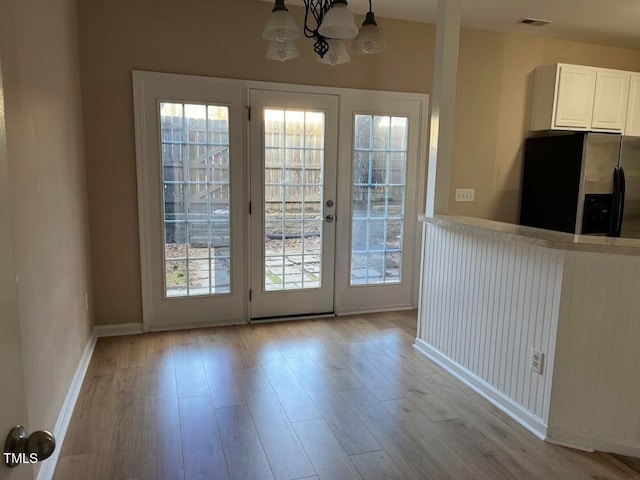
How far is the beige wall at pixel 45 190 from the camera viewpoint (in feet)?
5.82

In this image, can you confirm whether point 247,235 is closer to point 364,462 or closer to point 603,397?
point 364,462

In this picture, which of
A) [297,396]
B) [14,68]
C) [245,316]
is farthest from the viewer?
[245,316]

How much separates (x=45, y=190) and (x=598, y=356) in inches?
110

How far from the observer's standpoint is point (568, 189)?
13.3 ft

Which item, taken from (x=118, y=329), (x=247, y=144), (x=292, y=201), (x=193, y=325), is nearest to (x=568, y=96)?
(x=292, y=201)

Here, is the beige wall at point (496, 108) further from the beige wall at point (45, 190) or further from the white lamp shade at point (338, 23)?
the beige wall at point (45, 190)

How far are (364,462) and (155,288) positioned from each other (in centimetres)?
229

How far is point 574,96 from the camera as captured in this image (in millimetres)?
4203

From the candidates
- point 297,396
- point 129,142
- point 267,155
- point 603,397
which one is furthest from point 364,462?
point 129,142

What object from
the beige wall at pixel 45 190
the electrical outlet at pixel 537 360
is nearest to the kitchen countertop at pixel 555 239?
the electrical outlet at pixel 537 360

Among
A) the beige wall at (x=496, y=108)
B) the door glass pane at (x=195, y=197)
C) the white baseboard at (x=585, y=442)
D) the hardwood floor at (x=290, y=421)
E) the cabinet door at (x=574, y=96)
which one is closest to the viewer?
the hardwood floor at (x=290, y=421)

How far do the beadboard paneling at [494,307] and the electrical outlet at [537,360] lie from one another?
0.03 m

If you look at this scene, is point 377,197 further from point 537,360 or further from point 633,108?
point 633,108

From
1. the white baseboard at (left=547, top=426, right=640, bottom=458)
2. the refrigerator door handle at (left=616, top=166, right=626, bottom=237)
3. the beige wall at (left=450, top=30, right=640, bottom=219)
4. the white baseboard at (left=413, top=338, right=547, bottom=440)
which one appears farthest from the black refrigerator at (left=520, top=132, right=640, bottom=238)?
the white baseboard at (left=547, top=426, right=640, bottom=458)
